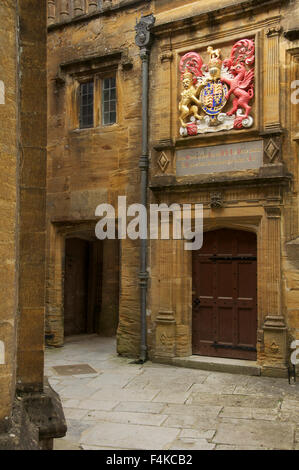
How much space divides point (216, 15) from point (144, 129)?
7.40 feet

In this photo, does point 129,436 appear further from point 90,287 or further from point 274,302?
point 90,287

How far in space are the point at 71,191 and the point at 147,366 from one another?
376 cm

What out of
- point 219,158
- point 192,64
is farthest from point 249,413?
point 192,64

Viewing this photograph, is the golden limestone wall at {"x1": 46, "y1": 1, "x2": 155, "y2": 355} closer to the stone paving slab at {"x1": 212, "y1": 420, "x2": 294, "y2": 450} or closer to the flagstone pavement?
the flagstone pavement

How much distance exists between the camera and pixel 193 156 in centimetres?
836

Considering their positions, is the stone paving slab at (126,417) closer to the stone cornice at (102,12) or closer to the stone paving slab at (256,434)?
the stone paving slab at (256,434)

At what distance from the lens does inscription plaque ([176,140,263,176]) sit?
7.79 meters

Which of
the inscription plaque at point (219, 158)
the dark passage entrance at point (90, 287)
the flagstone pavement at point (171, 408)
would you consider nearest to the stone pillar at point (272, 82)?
the inscription plaque at point (219, 158)

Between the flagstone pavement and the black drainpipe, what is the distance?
1140 millimetres

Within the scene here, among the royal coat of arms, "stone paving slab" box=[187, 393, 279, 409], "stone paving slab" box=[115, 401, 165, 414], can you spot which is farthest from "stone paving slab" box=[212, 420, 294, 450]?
the royal coat of arms

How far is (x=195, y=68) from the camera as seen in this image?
27.6ft

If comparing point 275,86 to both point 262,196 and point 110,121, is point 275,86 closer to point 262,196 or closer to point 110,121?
point 262,196

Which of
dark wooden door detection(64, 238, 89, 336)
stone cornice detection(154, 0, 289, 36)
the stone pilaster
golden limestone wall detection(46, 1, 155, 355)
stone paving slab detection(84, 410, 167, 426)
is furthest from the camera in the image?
dark wooden door detection(64, 238, 89, 336)

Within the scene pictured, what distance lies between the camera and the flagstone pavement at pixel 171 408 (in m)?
4.72
